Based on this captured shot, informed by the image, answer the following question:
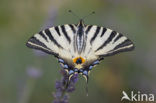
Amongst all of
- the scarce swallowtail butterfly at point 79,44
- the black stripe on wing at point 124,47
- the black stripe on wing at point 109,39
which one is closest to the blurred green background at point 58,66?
the scarce swallowtail butterfly at point 79,44

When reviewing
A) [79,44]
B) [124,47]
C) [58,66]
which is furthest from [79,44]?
[58,66]

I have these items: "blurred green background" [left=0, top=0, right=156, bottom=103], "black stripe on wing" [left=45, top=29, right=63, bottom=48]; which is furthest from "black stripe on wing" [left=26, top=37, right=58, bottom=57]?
"blurred green background" [left=0, top=0, right=156, bottom=103]

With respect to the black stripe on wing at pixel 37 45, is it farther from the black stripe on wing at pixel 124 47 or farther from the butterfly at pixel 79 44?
the black stripe on wing at pixel 124 47

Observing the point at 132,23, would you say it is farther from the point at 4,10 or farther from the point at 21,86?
the point at 21,86

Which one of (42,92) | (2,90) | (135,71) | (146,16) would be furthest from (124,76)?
(146,16)

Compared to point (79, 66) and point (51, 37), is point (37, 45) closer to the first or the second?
point (51, 37)

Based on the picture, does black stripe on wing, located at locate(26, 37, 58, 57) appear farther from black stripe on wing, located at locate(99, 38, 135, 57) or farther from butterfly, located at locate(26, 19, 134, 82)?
black stripe on wing, located at locate(99, 38, 135, 57)
